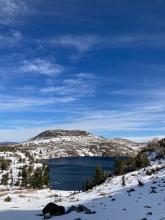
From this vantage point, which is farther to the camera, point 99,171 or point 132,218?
point 99,171

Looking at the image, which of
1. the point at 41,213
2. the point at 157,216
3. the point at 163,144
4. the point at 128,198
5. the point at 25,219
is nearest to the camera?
the point at 157,216

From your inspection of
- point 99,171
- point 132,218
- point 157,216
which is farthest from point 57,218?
point 99,171

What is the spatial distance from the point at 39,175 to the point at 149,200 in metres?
159

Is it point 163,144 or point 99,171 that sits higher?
point 163,144

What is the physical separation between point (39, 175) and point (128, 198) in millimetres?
154413

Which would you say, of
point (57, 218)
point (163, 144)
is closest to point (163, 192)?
point (57, 218)

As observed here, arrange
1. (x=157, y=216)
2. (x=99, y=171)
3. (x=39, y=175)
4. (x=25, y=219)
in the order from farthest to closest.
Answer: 1. (x=39, y=175)
2. (x=99, y=171)
3. (x=25, y=219)
4. (x=157, y=216)

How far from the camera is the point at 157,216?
90.8ft

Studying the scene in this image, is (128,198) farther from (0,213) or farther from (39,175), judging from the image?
(39,175)

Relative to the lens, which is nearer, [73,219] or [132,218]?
[132,218]

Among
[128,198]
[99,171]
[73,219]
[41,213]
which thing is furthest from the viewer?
[99,171]

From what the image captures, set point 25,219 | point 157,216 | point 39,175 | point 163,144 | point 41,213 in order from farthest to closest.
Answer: point 39,175 → point 163,144 → point 41,213 → point 25,219 → point 157,216

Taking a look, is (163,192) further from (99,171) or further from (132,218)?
(99,171)

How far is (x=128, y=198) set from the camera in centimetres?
3919
